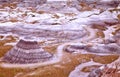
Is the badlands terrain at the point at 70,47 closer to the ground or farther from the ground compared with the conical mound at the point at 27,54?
closer to the ground

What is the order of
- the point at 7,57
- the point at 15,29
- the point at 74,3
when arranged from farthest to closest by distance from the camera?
the point at 74,3, the point at 15,29, the point at 7,57

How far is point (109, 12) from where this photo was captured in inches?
3693

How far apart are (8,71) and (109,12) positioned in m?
55.6

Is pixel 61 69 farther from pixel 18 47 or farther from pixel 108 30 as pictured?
pixel 108 30

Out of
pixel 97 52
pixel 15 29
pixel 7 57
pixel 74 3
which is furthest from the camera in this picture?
pixel 74 3

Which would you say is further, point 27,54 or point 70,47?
point 70,47

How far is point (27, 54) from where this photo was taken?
159 ft

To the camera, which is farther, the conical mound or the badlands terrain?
the conical mound

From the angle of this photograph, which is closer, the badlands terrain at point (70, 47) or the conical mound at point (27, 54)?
the badlands terrain at point (70, 47)

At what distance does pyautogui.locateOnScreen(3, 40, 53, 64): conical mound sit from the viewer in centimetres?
4819

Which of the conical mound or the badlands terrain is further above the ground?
the conical mound

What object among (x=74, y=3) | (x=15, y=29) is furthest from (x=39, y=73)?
(x=74, y=3)

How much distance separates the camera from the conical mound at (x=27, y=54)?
4819cm

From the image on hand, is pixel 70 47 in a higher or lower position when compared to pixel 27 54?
lower
